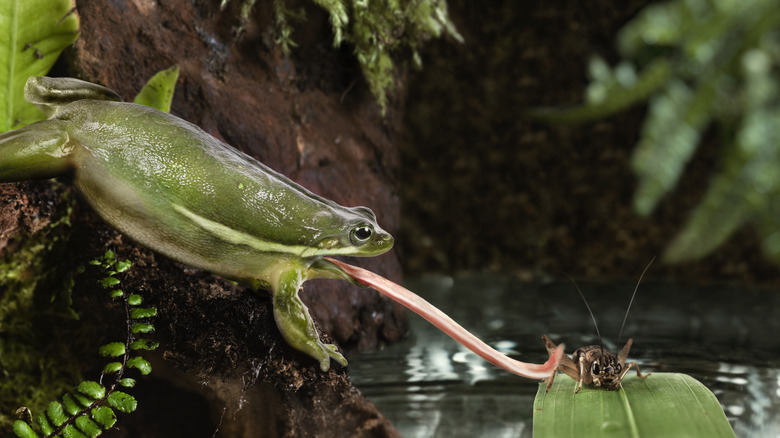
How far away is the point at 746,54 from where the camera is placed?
222 cm

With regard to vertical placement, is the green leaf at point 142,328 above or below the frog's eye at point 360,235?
below

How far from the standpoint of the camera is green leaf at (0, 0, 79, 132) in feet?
3.41

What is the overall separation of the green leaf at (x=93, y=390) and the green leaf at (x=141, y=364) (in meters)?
0.05

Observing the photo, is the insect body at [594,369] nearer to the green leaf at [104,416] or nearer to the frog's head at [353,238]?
the frog's head at [353,238]

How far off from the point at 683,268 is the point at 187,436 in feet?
7.77

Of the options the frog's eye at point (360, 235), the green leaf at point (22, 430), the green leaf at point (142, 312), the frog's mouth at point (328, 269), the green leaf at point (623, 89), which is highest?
the green leaf at point (623, 89)

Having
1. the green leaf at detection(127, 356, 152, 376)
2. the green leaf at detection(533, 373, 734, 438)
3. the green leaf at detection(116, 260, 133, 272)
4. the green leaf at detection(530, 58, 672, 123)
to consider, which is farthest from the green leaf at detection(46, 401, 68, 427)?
the green leaf at detection(530, 58, 672, 123)

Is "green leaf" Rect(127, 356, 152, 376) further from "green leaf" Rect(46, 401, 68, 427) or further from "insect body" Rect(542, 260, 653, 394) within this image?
"insect body" Rect(542, 260, 653, 394)

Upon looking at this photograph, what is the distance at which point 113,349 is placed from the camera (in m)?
0.96

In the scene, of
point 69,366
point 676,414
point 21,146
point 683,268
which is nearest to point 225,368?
point 69,366

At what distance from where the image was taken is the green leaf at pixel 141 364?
95 centimetres

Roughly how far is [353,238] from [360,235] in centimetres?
1

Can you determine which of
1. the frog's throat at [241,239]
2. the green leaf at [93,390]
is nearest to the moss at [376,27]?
the frog's throat at [241,239]

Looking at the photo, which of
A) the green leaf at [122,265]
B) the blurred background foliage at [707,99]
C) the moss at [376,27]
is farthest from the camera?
the blurred background foliage at [707,99]
